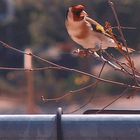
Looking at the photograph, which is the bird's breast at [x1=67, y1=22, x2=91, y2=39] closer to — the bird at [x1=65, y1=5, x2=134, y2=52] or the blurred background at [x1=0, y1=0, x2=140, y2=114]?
the bird at [x1=65, y1=5, x2=134, y2=52]

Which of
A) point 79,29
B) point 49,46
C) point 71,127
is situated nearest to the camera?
point 71,127

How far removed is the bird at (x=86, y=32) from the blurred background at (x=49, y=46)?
982cm

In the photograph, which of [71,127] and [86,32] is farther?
[86,32]

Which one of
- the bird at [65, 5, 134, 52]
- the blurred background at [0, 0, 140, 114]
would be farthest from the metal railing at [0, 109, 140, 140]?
the blurred background at [0, 0, 140, 114]

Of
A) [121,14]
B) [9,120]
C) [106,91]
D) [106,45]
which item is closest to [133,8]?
[121,14]

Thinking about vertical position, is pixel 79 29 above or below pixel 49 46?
below

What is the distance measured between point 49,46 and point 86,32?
1572 centimetres

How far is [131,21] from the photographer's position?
16.1m

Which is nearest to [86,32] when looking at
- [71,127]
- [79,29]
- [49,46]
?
[79,29]

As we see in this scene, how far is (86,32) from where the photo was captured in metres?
2.89

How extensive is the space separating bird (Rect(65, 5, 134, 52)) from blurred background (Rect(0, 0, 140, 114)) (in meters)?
9.82

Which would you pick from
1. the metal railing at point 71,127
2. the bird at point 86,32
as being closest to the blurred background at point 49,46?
the bird at point 86,32

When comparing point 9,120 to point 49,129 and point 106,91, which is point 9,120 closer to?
point 49,129

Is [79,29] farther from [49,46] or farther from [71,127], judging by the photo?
[49,46]
